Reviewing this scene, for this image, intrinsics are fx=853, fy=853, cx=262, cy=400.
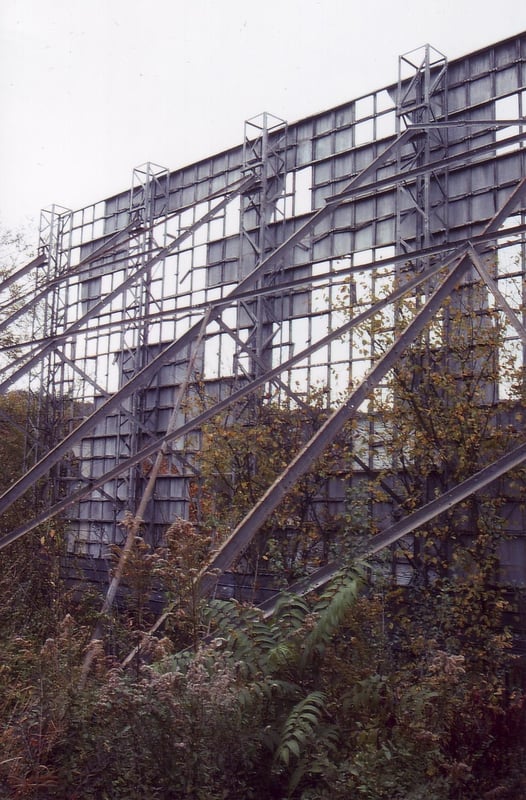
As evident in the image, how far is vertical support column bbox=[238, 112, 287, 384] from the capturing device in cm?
1861

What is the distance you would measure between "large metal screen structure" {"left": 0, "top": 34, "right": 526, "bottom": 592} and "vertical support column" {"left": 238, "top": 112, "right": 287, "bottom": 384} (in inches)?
1.6

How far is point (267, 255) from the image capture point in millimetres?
19141

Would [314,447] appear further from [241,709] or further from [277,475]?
[277,475]

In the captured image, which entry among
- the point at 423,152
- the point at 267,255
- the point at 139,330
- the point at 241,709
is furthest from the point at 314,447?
the point at 139,330

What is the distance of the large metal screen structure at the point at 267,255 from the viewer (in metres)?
15.0

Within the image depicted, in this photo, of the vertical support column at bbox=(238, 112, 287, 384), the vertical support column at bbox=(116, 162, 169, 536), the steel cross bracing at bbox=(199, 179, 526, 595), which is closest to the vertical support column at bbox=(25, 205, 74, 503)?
the vertical support column at bbox=(116, 162, 169, 536)

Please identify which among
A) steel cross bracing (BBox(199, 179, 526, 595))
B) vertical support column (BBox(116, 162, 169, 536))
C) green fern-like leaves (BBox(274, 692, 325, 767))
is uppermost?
vertical support column (BBox(116, 162, 169, 536))

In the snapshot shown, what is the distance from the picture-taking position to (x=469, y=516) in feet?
45.8

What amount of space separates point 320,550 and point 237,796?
1055 centimetres

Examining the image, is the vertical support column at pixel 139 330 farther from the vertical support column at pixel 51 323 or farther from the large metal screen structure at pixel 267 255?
the vertical support column at pixel 51 323

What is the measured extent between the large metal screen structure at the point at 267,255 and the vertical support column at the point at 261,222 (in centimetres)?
4

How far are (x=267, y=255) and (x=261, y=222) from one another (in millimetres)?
820

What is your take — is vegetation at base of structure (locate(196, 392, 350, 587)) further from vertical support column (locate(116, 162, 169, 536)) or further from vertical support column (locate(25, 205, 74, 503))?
vertical support column (locate(25, 205, 74, 503))

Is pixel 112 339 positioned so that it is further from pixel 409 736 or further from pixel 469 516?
pixel 409 736
